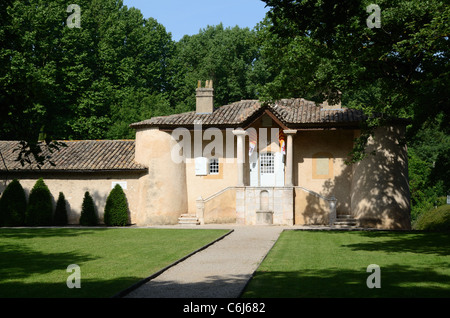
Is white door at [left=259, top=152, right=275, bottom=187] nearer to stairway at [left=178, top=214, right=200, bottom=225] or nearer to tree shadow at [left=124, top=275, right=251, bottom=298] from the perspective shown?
stairway at [left=178, top=214, right=200, bottom=225]

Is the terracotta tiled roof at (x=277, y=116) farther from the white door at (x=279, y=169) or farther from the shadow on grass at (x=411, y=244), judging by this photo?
the shadow on grass at (x=411, y=244)

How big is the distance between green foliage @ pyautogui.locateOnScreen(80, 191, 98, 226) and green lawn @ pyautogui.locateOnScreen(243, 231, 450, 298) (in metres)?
14.3

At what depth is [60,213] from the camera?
1271 inches

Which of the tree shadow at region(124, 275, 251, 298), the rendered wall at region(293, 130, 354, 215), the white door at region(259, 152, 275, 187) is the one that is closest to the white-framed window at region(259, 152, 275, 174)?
the white door at region(259, 152, 275, 187)

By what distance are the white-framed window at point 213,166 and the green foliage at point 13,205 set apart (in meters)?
10.9

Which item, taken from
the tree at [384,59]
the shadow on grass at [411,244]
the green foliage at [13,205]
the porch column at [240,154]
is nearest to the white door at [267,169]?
the porch column at [240,154]

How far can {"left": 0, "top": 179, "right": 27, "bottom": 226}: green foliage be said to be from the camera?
31438 mm

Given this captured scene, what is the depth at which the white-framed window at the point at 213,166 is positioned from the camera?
111 ft

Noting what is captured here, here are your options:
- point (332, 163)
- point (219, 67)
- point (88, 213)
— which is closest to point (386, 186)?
point (332, 163)

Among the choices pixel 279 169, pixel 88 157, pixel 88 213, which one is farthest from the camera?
pixel 88 157

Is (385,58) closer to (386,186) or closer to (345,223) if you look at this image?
(386,186)

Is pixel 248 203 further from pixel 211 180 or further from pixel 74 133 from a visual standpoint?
pixel 74 133

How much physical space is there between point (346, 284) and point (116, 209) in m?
22.6

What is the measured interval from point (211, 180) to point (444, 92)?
19159 millimetres
